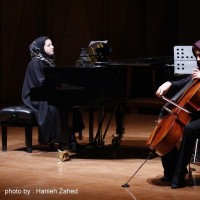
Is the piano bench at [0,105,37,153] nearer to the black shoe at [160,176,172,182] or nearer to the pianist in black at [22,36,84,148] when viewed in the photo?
the pianist in black at [22,36,84,148]

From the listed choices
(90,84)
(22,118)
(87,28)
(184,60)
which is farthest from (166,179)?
(87,28)

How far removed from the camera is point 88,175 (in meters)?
5.20

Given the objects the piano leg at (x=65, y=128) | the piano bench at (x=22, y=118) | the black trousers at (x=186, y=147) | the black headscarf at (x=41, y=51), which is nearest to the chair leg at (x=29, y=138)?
the piano bench at (x=22, y=118)

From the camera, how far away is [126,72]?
5.97 m

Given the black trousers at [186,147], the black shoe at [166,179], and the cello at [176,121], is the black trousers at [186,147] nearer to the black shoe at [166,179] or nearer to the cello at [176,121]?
the cello at [176,121]

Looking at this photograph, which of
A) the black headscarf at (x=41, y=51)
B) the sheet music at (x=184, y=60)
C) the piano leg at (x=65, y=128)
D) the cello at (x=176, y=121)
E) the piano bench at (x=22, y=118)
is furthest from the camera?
the black headscarf at (x=41, y=51)

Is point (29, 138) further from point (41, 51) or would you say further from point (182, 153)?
point (182, 153)

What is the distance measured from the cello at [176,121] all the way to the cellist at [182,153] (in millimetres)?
60

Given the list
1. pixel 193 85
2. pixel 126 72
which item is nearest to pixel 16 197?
pixel 193 85

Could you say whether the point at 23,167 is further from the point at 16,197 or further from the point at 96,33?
the point at 96,33

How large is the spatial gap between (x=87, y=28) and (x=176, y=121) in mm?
6713

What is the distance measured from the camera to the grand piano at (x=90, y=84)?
19.3 feet

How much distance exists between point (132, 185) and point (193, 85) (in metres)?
0.92

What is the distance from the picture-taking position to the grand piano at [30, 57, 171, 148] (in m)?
5.88
